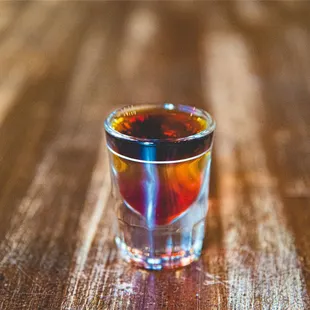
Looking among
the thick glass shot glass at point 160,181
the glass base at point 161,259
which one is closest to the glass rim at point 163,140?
the thick glass shot glass at point 160,181

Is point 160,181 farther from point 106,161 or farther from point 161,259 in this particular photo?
point 106,161

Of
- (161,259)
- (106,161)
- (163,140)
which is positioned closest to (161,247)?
(161,259)

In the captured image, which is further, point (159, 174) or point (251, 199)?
point (251, 199)

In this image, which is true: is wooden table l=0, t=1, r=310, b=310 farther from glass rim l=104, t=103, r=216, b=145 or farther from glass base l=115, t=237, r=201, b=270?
glass rim l=104, t=103, r=216, b=145

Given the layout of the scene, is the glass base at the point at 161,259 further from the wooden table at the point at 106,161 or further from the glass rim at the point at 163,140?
the glass rim at the point at 163,140

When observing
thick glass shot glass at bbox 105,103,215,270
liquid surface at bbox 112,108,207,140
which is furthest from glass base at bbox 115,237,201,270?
liquid surface at bbox 112,108,207,140

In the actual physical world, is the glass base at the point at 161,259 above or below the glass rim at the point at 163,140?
below

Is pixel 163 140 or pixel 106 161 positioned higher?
pixel 163 140
